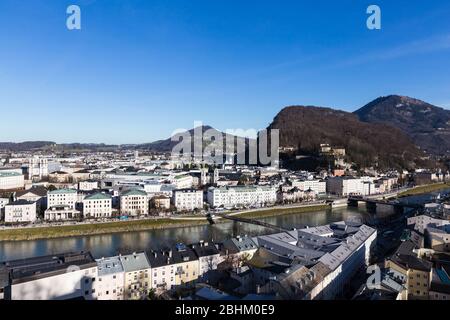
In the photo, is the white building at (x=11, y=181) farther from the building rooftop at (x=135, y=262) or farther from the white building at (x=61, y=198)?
the building rooftop at (x=135, y=262)

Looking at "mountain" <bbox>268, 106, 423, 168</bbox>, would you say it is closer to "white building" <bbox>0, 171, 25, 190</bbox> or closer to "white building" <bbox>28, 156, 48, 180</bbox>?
"white building" <bbox>28, 156, 48, 180</bbox>

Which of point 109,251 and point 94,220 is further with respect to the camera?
point 94,220

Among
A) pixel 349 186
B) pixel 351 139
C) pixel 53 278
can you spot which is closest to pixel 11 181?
pixel 53 278

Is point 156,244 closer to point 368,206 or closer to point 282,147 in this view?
point 368,206
